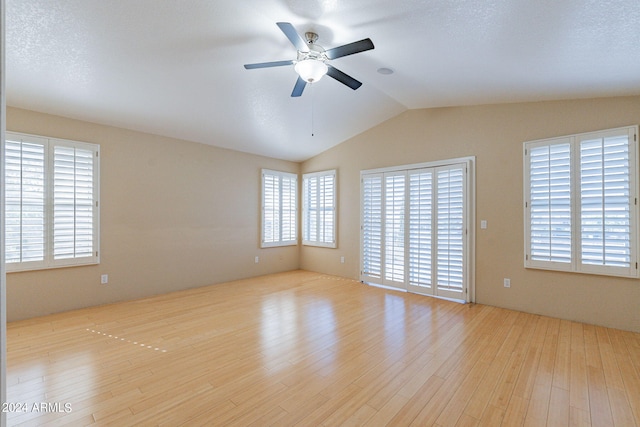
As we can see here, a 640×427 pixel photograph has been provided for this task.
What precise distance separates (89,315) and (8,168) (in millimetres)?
1998

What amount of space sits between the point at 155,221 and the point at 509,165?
5.37 m

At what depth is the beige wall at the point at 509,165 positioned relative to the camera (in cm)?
348

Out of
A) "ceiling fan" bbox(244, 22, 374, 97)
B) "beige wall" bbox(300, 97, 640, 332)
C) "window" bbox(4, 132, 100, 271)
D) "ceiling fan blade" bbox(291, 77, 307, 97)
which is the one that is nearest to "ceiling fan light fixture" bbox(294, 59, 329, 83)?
"ceiling fan" bbox(244, 22, 374, 97)

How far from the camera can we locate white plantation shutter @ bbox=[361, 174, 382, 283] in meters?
5.48

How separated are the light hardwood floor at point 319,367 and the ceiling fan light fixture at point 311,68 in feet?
8.41

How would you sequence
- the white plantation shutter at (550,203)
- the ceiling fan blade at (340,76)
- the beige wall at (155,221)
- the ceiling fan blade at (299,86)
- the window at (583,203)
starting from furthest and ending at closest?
the beige wall at (155,221)
the white plantation shutter at (550,203)
the window at (583,203)
the ceiling fan blade at (299,86)
the ceiling fan blade at (340,76)

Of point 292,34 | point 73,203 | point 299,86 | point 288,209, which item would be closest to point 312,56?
point 292,34

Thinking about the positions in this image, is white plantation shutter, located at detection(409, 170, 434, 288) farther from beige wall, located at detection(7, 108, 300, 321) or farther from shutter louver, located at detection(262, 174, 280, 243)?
beige wall, located at detection(7, 108, 300, 321)

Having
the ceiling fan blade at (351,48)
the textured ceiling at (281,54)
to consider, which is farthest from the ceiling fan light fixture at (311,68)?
the textured ceiling at (281,54)

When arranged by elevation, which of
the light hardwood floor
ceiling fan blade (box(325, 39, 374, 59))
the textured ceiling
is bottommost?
the light hardwood floor

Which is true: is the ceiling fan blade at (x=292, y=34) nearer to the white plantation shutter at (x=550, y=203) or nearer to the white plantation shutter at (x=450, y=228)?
the white plantation shutter at (x=450, y=228)

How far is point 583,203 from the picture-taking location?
3578 millimetres

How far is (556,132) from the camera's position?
380cm

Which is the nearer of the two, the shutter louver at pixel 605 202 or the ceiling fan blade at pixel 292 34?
the ceiling fan blade at pixel 292 34
